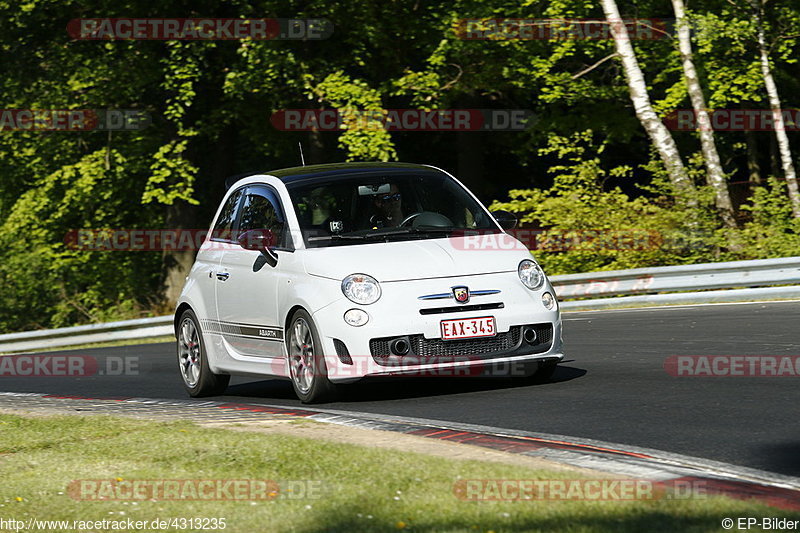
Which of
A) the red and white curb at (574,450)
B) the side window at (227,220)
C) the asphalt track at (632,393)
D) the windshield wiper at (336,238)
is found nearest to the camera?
the red and white curb at (574,450)

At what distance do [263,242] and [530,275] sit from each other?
2.14m

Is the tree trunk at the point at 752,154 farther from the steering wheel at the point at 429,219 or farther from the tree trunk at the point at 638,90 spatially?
the steering wheel at the point at 429,219

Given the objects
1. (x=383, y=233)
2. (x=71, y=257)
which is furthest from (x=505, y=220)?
(x=71, y=257)

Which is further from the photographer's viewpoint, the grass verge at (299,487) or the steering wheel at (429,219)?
the steering wheel at (429,219)

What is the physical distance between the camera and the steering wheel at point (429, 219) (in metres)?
10.5

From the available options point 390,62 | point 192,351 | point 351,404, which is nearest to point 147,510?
point 351,404

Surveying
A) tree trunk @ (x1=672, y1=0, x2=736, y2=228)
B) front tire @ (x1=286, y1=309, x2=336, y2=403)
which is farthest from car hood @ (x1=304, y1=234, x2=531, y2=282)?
tree trunk @ (x1=672, y1=0, x2=736, y2=228)

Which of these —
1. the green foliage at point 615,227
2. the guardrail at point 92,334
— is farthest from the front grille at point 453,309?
the guardrail at point 92,334

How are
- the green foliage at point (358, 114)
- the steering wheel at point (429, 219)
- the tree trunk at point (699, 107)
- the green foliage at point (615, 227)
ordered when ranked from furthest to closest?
the green foliage at point (358, 114) → the tree trunk at point (699, 107) → the green foliage at point (615, 227) → the steering wheel at point (429, 219)

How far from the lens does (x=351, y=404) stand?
32.7 ft

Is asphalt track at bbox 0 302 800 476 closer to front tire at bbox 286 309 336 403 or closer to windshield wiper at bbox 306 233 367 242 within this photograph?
front tire at bbox 286 309 336 403

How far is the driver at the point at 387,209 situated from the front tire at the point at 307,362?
3.62ft

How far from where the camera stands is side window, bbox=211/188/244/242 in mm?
11523

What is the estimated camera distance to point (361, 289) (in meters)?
9.54
